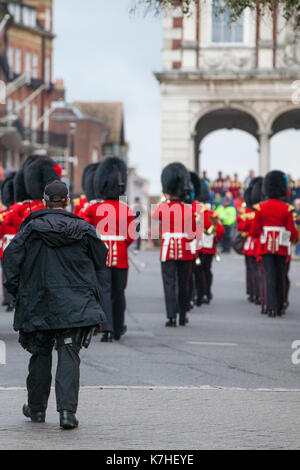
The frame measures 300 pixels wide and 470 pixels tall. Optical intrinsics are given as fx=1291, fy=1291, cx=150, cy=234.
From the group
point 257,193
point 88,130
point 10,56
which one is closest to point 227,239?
point 257,193

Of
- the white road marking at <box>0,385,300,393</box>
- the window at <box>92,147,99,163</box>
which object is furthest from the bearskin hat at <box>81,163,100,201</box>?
the window at <box>92,147,99,163</box>

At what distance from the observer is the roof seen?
9012cm

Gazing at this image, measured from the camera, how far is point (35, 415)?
848cm

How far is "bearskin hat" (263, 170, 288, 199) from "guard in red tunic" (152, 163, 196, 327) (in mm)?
2018

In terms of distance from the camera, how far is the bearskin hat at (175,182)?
56.7 feet

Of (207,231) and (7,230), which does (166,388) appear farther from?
(207,231)

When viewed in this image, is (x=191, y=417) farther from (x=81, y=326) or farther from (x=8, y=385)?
(x=8, y=385)

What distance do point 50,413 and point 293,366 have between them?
386 centimetres

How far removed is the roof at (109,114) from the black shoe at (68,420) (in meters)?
81.9

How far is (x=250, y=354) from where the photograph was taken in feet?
43.0

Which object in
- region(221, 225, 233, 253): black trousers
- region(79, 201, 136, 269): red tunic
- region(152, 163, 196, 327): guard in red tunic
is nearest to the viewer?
region(79, 201, 136, 269): red tunic

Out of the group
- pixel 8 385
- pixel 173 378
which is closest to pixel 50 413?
pixel 8 385

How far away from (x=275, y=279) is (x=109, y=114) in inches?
2889

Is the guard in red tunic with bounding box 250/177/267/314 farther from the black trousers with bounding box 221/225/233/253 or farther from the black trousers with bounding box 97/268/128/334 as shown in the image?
the black trousers with bounding box 221/225/233/253
